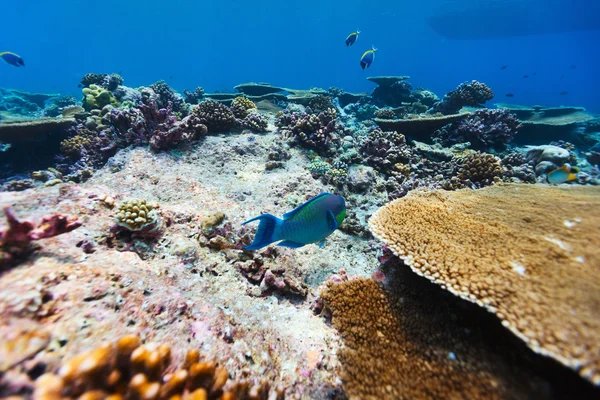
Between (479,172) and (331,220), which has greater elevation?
(331,220)

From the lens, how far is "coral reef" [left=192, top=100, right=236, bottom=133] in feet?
21.6

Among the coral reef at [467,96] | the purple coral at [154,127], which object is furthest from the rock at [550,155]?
the purple coral at [154,127]

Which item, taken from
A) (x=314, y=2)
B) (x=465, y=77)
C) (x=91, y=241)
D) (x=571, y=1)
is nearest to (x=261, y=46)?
(x=314, y=2)

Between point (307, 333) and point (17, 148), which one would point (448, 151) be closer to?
point (307, 333)

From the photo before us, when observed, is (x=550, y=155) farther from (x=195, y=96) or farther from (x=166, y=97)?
(x=195, y=96)

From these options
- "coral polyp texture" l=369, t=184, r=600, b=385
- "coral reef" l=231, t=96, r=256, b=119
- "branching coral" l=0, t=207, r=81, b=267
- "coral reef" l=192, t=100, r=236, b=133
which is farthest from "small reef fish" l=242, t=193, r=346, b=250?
"coral reef" l=231, t=96, r=256, b=119

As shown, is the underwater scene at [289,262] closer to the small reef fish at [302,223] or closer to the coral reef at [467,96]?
the small reef fish at [302,223]

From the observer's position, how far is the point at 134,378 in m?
1.27

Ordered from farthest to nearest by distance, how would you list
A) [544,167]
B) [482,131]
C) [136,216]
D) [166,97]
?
1. [166,97]
2. [482,131]
3. [544,167]
4. [136,216]

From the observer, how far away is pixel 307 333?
8.71 ft

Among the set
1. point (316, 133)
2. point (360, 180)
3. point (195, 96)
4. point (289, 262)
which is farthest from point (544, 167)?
point (195, 96)

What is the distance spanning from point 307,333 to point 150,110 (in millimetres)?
6258

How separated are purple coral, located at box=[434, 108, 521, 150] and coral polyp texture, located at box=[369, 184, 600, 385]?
14.4ft

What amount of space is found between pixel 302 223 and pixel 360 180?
3.70 metres
